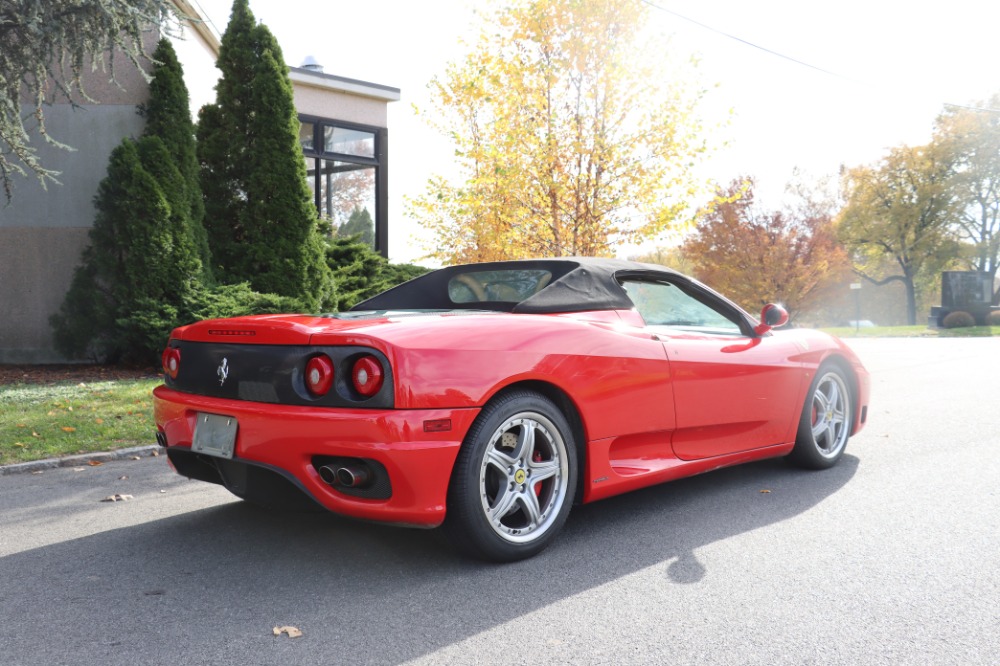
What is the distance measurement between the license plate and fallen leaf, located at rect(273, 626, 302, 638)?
2.77 ft

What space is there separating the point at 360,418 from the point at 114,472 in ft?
10.7

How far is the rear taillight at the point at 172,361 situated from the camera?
3770 millimetres

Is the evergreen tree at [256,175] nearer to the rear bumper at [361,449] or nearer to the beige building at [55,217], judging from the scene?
the beige building at [55,217]

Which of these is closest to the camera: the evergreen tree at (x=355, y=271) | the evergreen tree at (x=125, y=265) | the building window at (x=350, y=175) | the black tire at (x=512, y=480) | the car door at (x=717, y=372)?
the black tire at (x=512, y=480)

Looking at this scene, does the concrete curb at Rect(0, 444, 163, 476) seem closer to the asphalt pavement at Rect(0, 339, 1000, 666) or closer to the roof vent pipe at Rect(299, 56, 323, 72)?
the asphalt pavement at Rect(0, 339, 1000, 666)

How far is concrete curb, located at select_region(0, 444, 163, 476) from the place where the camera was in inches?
219

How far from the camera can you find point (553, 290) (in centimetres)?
398

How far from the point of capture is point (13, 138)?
30.8ft

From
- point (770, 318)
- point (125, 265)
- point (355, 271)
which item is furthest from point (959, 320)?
point (770, 318)

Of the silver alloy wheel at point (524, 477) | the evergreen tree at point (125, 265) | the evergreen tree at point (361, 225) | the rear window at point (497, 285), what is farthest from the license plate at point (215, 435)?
the evergreen tree at point (361, 225)

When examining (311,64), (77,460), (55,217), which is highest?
(311,64)

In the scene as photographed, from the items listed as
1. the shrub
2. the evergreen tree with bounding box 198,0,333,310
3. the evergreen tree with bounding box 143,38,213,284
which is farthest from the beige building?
the shrub

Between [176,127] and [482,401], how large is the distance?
9.53 m

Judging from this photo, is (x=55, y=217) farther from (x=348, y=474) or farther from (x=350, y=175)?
(x=348, y=474)
